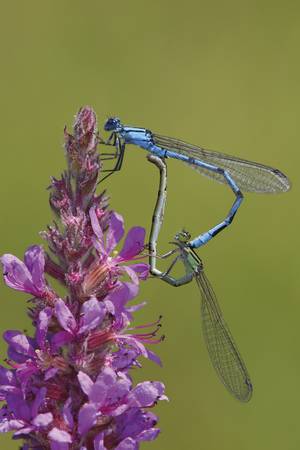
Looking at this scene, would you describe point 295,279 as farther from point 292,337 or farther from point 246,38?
point 246,38

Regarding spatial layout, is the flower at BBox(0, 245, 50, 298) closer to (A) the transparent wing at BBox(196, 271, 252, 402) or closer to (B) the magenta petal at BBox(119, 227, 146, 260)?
(B) the magenta petal at BBox(119, 227, 146, 260)

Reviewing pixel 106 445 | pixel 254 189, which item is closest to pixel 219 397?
pixel 254 189

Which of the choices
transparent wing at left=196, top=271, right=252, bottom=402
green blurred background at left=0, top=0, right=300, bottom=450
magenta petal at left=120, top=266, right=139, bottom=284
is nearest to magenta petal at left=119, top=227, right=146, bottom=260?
magenta petal at left=120, top=266, right=139, bottom=284

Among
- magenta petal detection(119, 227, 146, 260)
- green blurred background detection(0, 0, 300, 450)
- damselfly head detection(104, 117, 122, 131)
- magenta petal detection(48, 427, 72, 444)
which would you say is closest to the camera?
magenta petal detection(48, 427, 72, 444)

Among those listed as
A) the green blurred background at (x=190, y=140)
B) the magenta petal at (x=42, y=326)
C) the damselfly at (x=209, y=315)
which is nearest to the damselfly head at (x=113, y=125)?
the damselfly at (x=209, y=315)

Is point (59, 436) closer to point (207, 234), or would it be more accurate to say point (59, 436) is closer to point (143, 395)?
point (143, 395)

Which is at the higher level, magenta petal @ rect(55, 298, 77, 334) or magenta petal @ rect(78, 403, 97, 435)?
magenta petal @ rect(55, 298, 77, 334)

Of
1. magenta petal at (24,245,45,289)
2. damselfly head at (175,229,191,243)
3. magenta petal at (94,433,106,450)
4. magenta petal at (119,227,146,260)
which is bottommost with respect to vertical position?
magenta petal at (94,433,106,450)
